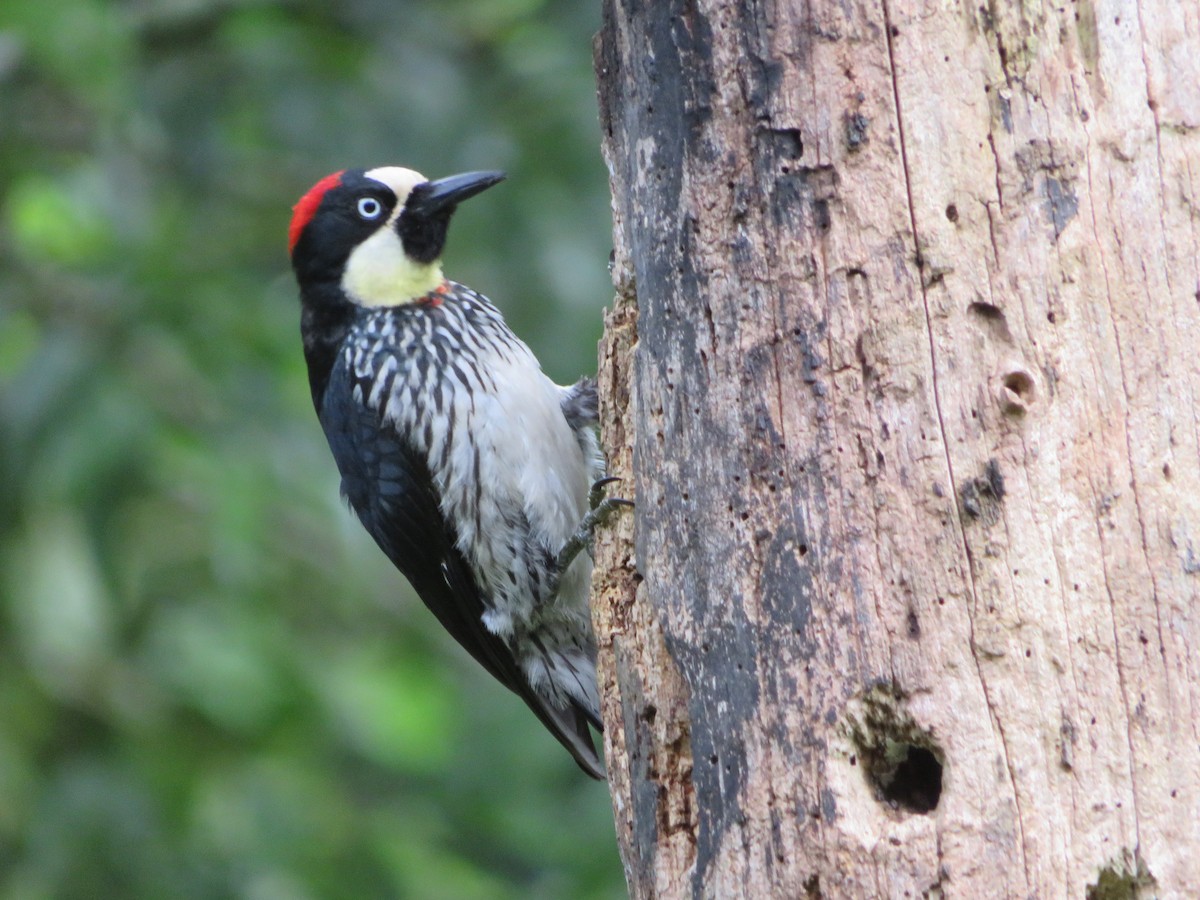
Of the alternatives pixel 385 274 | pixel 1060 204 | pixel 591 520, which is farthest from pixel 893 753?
pixel 385 274

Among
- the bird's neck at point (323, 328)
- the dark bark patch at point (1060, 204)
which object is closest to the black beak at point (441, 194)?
the bird's neck at point (323, 328)

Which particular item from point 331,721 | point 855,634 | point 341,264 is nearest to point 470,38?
point 341,264

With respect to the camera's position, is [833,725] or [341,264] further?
[341,264]

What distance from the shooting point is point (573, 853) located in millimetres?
5691

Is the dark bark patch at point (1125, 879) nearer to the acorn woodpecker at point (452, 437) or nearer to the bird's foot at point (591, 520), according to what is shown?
the bird's foot at point (591, 520)

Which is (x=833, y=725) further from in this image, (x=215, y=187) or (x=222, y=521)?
(x=215, y=187)

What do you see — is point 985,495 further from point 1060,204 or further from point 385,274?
point 385,274

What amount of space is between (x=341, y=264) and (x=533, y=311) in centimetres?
139

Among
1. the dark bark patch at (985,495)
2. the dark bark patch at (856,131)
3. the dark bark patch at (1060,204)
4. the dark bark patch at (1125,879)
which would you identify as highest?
the dark bark patch at (856,131)

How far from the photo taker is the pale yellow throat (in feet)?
13.8

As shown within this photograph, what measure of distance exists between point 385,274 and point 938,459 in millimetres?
2259

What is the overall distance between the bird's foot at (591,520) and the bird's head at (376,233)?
0.80m

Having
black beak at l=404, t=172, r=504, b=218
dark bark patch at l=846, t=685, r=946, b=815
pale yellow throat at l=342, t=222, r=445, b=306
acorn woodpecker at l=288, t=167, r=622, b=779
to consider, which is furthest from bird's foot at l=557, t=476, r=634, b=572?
black beak at l=404, t=172, r=504, b=218

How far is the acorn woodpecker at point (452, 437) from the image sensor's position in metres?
3.96
